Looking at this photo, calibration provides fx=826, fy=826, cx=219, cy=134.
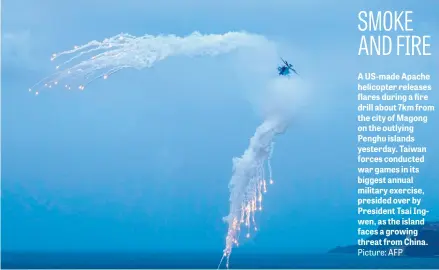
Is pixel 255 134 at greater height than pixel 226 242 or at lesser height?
greater

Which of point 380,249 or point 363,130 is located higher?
point 363,130

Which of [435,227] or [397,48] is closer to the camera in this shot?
[397,48]

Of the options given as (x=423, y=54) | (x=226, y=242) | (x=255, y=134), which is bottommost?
(x=226, y=242)

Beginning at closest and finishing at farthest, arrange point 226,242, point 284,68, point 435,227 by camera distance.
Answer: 1. point 226,242
2. point 284,68
3. point 435,227

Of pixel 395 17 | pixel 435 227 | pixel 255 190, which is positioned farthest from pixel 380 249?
pixel 435 227

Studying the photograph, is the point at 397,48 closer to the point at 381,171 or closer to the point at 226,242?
the point at 381,171

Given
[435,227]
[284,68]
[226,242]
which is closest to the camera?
[226,242]

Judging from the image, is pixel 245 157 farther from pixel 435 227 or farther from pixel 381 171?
pixel 435 227

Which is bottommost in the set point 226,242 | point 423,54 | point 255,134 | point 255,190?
point 226,242

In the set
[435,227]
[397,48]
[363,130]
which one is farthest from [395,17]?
[435,227]
